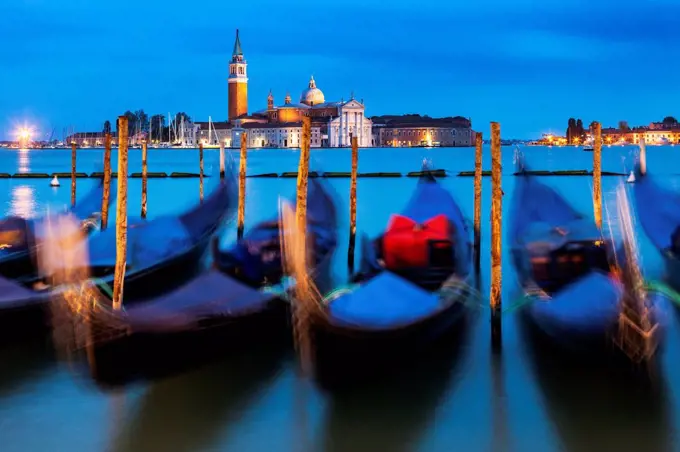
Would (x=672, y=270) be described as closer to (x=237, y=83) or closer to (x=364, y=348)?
(x=364, y=348)

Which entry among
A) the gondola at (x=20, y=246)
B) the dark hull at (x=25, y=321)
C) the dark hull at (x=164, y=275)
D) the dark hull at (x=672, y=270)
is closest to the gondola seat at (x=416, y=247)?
the dark hull at (x=164, y=275)

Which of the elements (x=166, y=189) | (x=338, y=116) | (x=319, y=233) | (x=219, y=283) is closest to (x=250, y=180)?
(x=166, y=189)

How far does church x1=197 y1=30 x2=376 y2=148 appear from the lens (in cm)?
6259

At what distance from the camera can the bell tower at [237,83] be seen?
66.1 m

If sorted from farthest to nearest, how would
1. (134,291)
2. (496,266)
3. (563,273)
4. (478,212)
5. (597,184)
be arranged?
(597,184), (478,212), (134,291), (563,273), (496,266)

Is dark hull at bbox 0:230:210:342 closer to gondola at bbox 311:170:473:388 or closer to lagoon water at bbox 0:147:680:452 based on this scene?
lagoon water at bbox 0:147:680:452

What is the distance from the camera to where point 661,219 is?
21.2 ft

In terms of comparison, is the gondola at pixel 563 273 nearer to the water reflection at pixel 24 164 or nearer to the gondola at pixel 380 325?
the gondola at pixel 380 325

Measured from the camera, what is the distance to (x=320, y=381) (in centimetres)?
383

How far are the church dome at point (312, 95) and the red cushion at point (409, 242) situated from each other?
6227 centimetres

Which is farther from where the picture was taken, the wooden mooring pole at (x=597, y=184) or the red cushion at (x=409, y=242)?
the wooden mooring pole at (x=597, y=184)

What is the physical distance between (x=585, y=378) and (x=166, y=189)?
595 inches

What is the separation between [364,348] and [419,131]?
68008 mm

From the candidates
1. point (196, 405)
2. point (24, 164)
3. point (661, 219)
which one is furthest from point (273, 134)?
point (196, 405)
